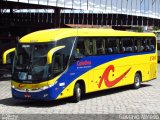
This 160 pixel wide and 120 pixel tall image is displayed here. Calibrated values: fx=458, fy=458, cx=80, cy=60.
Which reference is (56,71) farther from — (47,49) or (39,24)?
(39,24)

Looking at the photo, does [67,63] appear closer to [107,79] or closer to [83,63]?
[83,63]

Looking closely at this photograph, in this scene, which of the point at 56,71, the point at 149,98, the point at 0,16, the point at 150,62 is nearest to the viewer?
the point at 56,71

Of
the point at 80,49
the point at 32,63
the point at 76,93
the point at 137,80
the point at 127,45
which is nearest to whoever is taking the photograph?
the point at 32,63

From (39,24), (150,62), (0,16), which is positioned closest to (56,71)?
(150,62)

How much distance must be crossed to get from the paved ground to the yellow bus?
16.4 inches

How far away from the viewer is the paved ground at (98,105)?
14.4 meters

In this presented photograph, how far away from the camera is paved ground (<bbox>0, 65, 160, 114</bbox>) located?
14.4m

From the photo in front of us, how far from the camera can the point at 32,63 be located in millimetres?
15641

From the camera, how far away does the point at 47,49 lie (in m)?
15.6

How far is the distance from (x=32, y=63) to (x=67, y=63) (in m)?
1.25

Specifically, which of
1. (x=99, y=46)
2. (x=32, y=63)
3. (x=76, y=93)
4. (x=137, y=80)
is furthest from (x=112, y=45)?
(x=32, y=63)

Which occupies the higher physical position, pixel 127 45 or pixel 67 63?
pixel 127 45

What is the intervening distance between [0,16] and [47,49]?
1258 inches

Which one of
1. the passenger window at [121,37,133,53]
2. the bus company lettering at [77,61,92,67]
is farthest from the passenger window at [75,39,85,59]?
the passenger window at [121,37,133,53]
